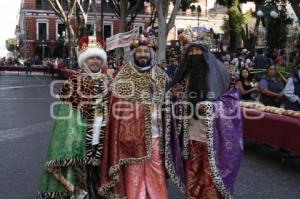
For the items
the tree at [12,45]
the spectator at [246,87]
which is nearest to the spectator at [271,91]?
the spectator at [246,87]

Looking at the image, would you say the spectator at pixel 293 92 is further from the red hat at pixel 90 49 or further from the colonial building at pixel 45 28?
the colonial building at pixel 45 28

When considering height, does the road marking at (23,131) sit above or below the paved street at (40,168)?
above

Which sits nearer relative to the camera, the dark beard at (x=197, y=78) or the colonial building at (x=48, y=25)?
the dark beard at (x=197, y=78)

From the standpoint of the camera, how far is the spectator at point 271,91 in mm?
10109

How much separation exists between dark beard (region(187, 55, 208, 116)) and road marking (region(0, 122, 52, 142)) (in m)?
5.96

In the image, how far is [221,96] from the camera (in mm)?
5363

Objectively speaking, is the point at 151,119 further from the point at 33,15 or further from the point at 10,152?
the point at 33,15

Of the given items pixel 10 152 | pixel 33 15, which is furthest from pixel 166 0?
pixel 33 15

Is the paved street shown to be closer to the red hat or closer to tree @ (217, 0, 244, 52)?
the red hat

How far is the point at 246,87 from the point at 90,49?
6054mm

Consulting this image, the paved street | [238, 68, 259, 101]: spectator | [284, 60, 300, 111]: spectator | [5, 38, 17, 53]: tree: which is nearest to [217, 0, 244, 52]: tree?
the paved street

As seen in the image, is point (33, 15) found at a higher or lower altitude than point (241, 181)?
higher

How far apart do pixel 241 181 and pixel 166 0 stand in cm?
1266

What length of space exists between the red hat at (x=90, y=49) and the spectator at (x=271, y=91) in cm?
532
